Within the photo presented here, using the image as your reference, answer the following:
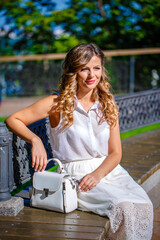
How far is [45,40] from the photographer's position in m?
24.5

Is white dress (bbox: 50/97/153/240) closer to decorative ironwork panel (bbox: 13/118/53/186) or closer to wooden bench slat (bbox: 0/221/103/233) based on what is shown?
wooden bench slat (bbox: 0/221/103/233)

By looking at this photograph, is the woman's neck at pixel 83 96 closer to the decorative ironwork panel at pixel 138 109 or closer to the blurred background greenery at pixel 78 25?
→ the decorative ironwork panel at pixel 138 109

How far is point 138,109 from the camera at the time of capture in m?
6.89

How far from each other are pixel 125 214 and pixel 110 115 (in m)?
0.90

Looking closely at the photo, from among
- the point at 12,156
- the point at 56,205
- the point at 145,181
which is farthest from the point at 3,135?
the point at 145,181

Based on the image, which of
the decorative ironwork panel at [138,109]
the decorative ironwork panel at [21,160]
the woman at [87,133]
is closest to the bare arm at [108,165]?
the woman at [87,133]

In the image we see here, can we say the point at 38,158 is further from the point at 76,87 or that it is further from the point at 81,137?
the point at 76,87

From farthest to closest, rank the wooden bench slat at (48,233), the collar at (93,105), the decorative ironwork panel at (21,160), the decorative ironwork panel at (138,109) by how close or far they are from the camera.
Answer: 1. the decorative ironwork panel at (138,109)
2. the decorative ironwork panel at (21,160)
3. the collar at (93,105)
4. the wooden bench slat at (48,233)

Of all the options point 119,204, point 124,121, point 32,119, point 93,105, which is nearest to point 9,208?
point 32,119

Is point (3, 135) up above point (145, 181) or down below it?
above

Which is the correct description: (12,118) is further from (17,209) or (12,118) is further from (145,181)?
(145,181)

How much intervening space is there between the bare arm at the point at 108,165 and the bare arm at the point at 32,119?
372mm

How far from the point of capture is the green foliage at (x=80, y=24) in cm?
2188

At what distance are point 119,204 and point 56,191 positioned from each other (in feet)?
1.61
